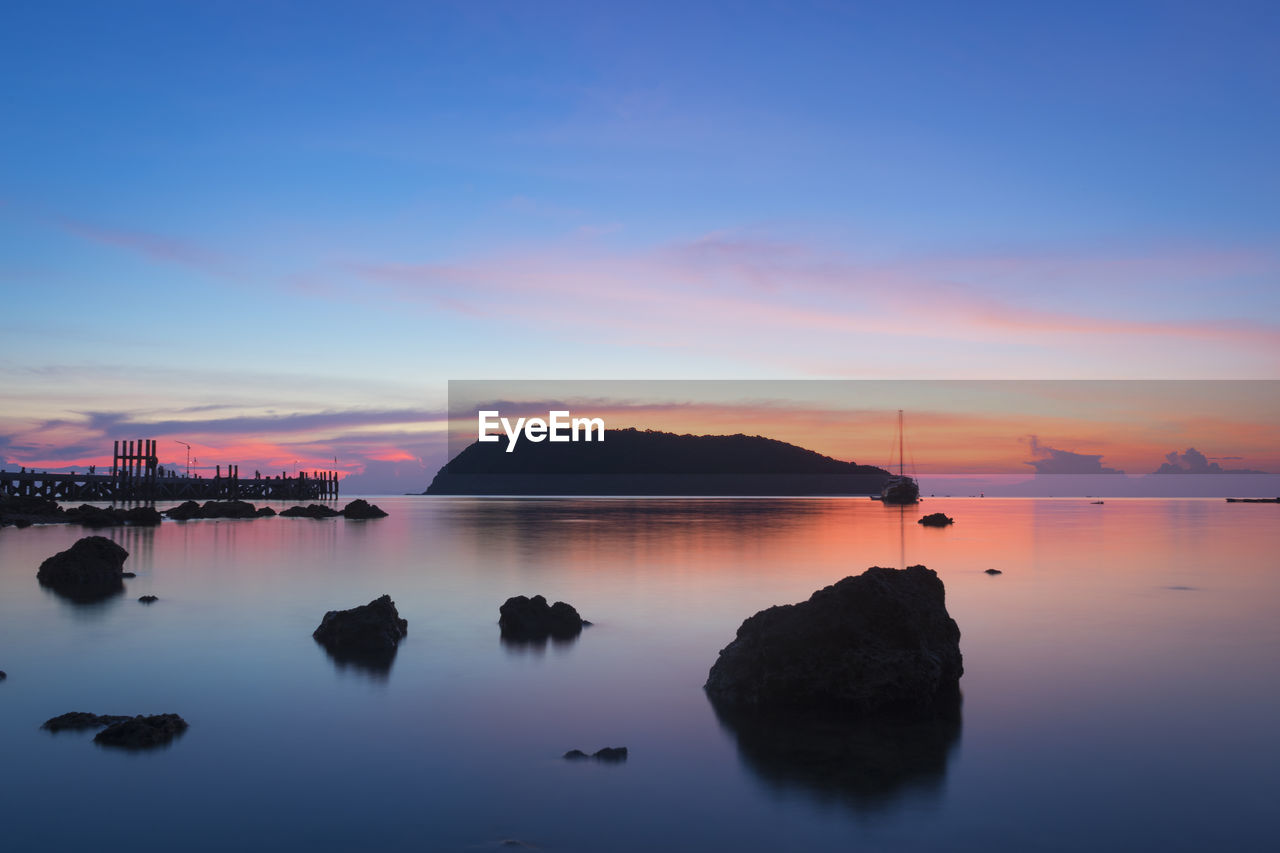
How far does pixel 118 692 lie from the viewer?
12.5 m

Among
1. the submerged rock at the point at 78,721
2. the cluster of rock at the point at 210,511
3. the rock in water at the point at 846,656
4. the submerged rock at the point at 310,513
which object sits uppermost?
the rock in water at the point at 846,656

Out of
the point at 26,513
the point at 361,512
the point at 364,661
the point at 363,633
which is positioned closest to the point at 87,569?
the point at 363,633

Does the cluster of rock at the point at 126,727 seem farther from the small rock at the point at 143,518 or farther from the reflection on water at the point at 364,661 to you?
the small rock at the point at 143,518

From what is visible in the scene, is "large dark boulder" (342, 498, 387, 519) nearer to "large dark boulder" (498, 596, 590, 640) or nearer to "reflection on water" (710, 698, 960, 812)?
"large dark boulder" (498, 596, 590, 640)

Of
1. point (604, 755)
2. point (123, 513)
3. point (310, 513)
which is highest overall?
point (123, 513)

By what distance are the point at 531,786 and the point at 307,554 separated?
3281 centimetres

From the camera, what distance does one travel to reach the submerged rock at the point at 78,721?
10094 millimetres

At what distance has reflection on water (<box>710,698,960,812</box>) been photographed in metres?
8.27

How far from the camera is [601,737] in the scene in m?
10.3

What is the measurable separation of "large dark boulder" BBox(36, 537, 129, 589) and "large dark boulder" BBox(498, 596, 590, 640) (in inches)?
569

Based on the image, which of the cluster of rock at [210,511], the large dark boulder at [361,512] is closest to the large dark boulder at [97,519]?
the cluster of rock at [210,511]

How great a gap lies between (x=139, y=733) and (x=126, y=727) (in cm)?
20

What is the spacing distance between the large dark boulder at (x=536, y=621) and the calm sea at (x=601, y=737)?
553 millimetres

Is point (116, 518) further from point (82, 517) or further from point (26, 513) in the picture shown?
point (26, 513)
